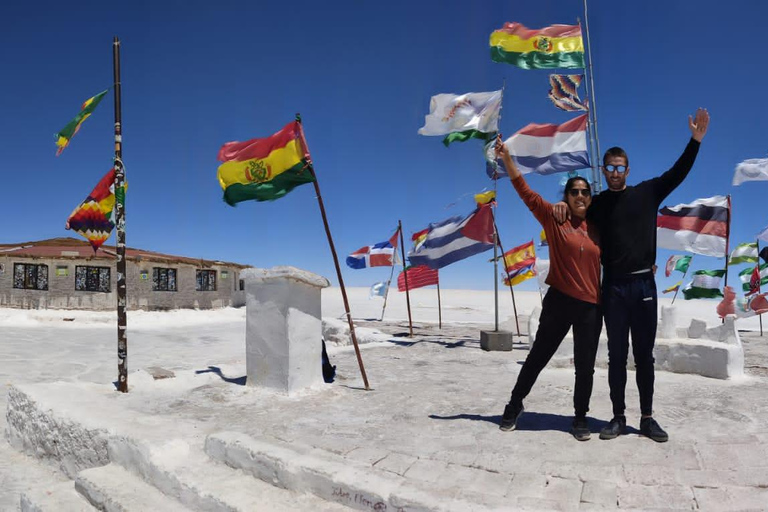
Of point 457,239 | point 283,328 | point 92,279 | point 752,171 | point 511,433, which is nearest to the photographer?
point 511,433

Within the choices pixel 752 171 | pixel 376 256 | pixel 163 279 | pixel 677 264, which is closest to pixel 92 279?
pixel 163 279

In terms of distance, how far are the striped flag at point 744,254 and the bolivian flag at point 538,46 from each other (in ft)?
26.7

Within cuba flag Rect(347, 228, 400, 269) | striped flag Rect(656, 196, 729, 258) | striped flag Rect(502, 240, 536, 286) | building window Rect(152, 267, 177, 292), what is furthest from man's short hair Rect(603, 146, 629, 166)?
building window Rect(152, 267, 177, 292)

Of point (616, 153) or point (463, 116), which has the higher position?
point (463, 116)

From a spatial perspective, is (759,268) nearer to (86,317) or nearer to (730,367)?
(730,367)

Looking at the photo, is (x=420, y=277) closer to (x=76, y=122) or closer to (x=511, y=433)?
(x=76, y=122)

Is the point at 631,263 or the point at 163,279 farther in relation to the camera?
the point at 163,279

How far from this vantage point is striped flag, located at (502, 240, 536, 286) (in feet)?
48.4

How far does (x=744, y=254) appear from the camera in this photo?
1355cm

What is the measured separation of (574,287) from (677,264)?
43.0 ft

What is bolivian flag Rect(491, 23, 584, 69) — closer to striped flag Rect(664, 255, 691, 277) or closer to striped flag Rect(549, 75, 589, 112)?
striped flag Rect(549, 75, 589, 112)

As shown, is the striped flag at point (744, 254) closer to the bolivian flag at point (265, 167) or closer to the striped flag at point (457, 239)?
the striped flag at point (457, 239)

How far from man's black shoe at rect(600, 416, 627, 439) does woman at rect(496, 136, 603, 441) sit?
0.11 meters

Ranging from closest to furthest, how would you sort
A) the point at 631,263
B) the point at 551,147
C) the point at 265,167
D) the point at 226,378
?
the point at 631,263
the point at 265,167
the point at 226,378
the point at 551,147
